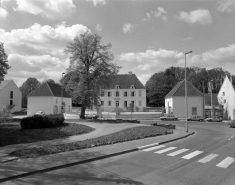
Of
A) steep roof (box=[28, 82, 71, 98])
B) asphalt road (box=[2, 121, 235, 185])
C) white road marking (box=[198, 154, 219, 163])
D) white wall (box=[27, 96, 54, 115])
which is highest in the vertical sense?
steep roof (box=[28, 82, 71, 98])

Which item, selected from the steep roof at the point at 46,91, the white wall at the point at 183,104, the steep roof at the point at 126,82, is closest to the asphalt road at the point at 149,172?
the white wall at the point at 183,104

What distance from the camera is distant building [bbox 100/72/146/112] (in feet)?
223

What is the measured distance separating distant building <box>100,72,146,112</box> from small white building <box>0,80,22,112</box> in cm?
2886

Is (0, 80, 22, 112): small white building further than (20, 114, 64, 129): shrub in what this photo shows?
Yes

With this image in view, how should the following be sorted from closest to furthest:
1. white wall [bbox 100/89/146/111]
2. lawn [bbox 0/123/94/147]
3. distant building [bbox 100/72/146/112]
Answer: lawn [bbox 0/123/94/147] < white wall [bbox 100/89/146/111] < distant building [bbox 100/72/146/112]

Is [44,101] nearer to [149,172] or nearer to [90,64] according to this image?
[90,64]

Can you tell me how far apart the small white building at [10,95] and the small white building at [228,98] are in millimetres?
60473

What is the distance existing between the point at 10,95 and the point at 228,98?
64.5 metres

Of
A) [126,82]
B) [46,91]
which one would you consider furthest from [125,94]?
[46,91]

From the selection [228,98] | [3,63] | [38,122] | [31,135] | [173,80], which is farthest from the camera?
[173,80]

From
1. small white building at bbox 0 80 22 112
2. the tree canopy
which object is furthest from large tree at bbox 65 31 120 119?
the tree canopy

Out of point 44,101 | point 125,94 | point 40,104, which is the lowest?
point 40,104

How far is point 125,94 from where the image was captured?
69312 millimetres

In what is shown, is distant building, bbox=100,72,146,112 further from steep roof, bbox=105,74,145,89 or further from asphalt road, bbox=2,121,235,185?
asphalt road, bbox=2,121,235,185
